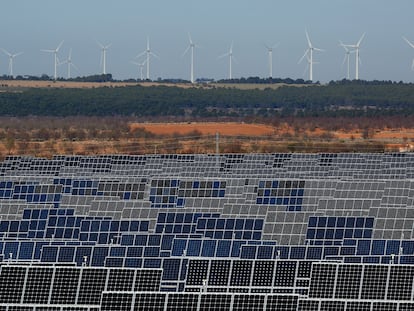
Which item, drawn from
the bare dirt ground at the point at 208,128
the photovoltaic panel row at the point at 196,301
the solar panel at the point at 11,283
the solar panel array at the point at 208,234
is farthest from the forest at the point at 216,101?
the photovoltaic panel row at the point at 196,301

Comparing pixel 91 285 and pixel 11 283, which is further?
pixel 11 283

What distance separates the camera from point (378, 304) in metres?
17.4

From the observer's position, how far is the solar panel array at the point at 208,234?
18.8 meters

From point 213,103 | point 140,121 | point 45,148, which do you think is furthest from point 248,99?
point 45,148

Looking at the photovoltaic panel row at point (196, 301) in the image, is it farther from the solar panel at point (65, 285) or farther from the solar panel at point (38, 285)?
the solar panel at point (38, 285)

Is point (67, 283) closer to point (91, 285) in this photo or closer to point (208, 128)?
point (91, 285)

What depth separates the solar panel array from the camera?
18.8 m

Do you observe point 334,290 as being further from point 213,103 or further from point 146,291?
point 213,103

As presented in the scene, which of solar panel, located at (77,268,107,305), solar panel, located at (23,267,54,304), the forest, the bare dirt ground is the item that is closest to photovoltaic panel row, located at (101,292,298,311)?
solar panel, located at (77,268,107,305)

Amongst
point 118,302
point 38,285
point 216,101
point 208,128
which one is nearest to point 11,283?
point 38,285

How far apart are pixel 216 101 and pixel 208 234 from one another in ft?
333

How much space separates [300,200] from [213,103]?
315ft

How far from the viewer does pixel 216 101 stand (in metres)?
136

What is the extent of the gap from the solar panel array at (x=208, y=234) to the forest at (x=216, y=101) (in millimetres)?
65731
